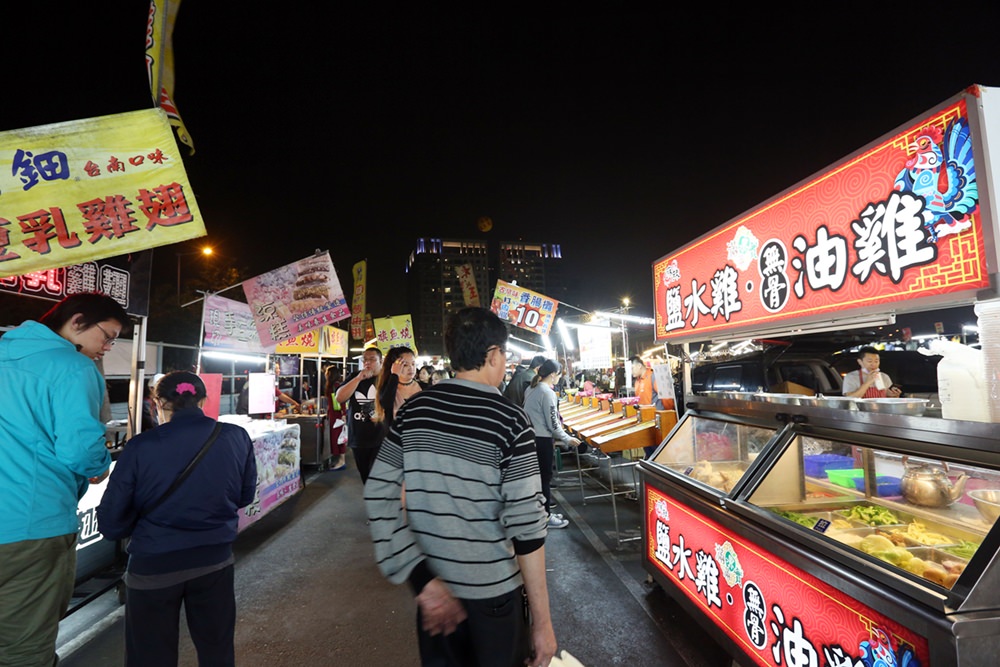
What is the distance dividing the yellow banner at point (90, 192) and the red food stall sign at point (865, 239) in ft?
14.0

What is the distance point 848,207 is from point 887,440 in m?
1.30

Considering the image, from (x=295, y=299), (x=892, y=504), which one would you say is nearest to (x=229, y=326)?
(x=295, y=299)

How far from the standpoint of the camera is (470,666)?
5.75ft

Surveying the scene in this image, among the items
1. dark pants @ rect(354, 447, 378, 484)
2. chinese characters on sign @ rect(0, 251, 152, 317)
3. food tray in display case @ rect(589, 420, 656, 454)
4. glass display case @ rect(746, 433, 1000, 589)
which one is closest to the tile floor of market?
dark pants @ rect(354, 447, 378, 484)

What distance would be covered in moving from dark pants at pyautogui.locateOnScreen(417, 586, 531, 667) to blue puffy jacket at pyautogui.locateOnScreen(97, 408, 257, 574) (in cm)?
147

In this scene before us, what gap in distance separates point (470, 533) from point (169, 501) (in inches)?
68.9

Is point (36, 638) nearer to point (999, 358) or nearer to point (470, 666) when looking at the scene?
point (470, 666)

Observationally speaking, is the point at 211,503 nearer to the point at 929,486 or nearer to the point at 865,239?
the point at 865,239

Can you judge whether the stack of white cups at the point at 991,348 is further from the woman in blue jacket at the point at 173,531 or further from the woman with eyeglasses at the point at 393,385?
the woman with eyeglasses at the point at 393,385

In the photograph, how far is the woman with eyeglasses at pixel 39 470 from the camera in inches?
84.7

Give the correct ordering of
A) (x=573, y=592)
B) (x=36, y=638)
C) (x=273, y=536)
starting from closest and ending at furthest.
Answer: (x=36, y=638) < (x=573, y=592) < (x=273, y=536)

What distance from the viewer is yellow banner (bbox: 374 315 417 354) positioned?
14180mm

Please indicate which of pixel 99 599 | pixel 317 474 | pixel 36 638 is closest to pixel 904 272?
pixel 36 638

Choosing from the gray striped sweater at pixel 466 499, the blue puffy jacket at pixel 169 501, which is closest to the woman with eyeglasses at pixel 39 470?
the blue puffy jacket at pixel 169 501
